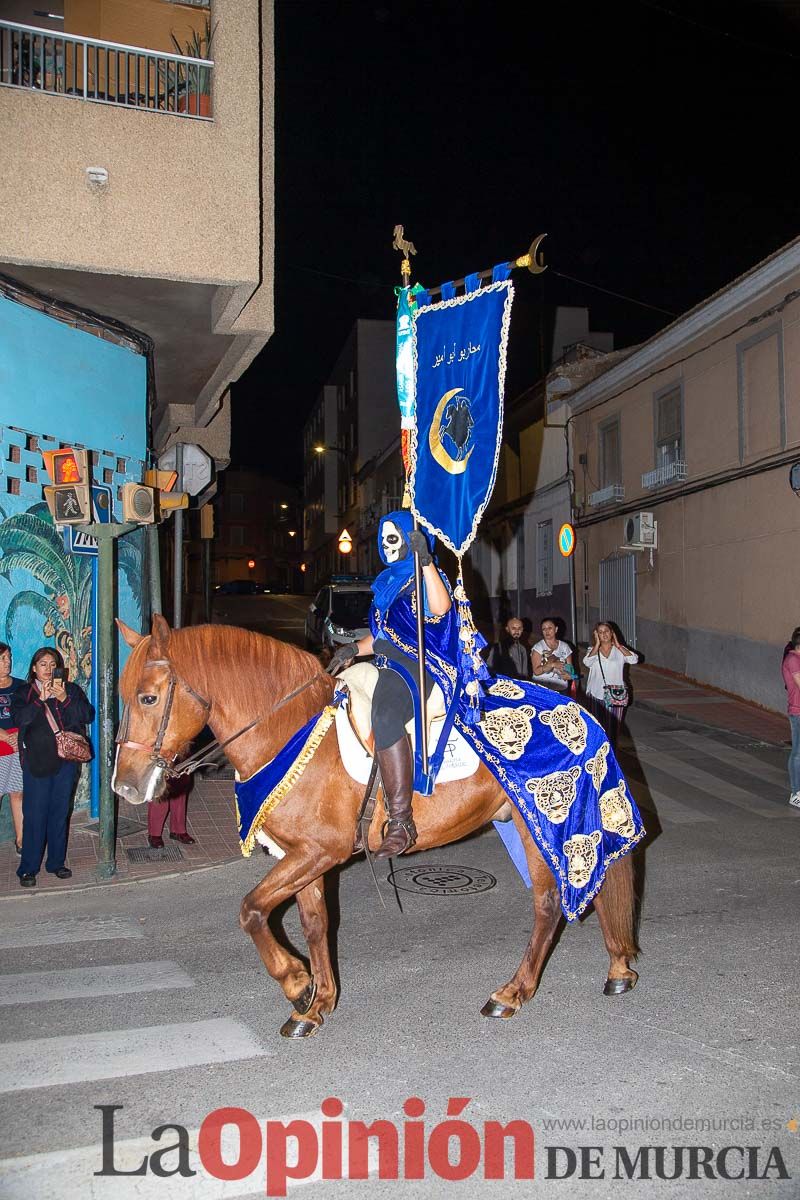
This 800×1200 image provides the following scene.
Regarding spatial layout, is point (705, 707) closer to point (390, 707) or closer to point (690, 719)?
point (690, 719)

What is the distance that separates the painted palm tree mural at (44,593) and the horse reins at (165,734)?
512 centimetres

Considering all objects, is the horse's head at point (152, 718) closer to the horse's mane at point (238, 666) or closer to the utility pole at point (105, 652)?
the horse's mane at point (238, 666)

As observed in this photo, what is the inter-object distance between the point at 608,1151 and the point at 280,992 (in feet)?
7.27

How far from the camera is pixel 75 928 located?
6.54 meters

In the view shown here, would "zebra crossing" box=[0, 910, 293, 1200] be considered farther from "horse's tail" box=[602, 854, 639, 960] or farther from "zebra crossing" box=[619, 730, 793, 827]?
"zebra crossing" box=[619, 730, 793, 827]

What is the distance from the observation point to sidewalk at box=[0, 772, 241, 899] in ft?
25.6

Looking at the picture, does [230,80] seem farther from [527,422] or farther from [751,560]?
[527,422]

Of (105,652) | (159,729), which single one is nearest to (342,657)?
(159,729)

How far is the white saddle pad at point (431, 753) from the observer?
4.69 metres

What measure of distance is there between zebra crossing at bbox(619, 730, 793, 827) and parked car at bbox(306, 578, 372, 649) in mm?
8433

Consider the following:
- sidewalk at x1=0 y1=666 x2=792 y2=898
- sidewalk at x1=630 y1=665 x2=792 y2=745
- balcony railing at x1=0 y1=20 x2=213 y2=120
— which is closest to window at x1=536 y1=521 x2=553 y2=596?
sidewalk at x1=630 y1=665 x2=792 y2=745

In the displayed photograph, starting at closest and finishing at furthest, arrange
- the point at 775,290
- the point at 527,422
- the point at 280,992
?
the point at 280,992
the point at 775,290
the point at 527,422

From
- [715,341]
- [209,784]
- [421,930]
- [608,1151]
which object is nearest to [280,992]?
[421,930]

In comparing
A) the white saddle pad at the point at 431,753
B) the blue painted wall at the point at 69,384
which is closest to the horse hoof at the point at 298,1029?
the white saddle pad at the point at 431,753
